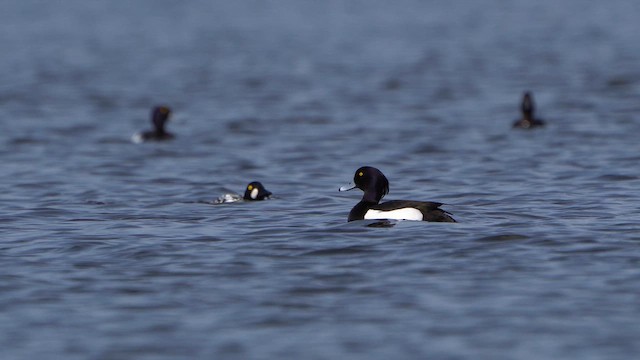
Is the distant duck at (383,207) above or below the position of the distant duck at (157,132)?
below

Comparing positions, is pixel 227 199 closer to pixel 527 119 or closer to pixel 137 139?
pixel 137 139

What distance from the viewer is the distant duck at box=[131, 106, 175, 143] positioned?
3041 cm

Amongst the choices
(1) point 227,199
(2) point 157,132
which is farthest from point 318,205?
(2) point 157,132

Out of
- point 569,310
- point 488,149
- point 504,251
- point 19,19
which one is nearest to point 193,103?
point 488,149

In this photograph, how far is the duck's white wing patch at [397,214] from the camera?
17.5 m

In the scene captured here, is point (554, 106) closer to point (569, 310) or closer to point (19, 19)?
point (569, 310)

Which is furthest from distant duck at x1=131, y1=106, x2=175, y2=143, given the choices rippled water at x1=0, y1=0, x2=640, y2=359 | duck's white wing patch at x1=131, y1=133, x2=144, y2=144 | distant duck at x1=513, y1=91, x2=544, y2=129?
distant duck at x1=513, y1=91, x2=544, y2=129

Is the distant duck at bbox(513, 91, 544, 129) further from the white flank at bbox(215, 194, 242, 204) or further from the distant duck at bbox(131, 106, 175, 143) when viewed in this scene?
the white flank at bbox(215, 194, 242, 204)

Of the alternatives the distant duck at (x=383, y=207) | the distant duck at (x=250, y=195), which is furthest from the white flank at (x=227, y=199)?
the distant duck at (x=383, y=207)

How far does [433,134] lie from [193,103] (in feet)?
35.2

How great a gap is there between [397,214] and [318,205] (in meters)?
3.49

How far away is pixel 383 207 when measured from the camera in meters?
18.0

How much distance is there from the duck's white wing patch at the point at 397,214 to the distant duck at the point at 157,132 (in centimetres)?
1315

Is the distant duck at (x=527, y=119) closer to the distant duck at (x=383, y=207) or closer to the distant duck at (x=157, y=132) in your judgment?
the distant duck at (x=157, y=132)
